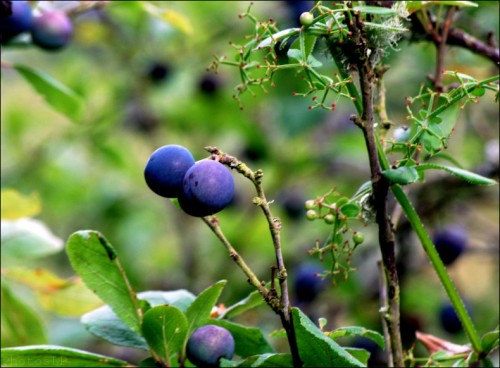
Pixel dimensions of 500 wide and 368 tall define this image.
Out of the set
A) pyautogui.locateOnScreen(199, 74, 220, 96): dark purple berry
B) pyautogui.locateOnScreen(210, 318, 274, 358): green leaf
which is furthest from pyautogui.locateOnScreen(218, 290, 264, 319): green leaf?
pyautogui.locateOnScreen(199, 74, 220, 96): dark purple berry

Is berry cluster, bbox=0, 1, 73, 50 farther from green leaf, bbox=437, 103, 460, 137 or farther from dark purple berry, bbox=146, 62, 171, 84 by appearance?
dark purple berry, bbox=146, 62, 171, 84

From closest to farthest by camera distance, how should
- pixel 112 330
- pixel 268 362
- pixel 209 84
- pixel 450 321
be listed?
1. pixel 268 362
2. pixel 112 330
3. pixel 450 321
4. pixel 209 84

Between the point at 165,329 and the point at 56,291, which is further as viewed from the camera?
the point at 56,291

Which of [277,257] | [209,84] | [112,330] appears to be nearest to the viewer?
[277,257]

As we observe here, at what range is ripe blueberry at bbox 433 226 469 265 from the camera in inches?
70.8

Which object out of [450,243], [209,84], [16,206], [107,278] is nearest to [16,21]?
[16,206]

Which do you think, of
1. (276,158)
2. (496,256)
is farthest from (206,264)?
(496,256)

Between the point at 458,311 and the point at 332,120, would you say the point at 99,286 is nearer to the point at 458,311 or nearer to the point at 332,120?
the point at 458,311

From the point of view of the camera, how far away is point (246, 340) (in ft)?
3.26

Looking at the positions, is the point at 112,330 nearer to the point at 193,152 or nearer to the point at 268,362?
the point at 268,362

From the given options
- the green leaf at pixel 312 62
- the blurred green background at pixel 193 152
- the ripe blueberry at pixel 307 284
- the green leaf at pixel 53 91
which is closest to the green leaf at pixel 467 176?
the green leaf at pixel 312 62

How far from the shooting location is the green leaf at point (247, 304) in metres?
0.99

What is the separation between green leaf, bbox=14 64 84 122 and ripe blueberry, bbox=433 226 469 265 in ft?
2.74

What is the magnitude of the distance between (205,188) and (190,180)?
0.02 m
